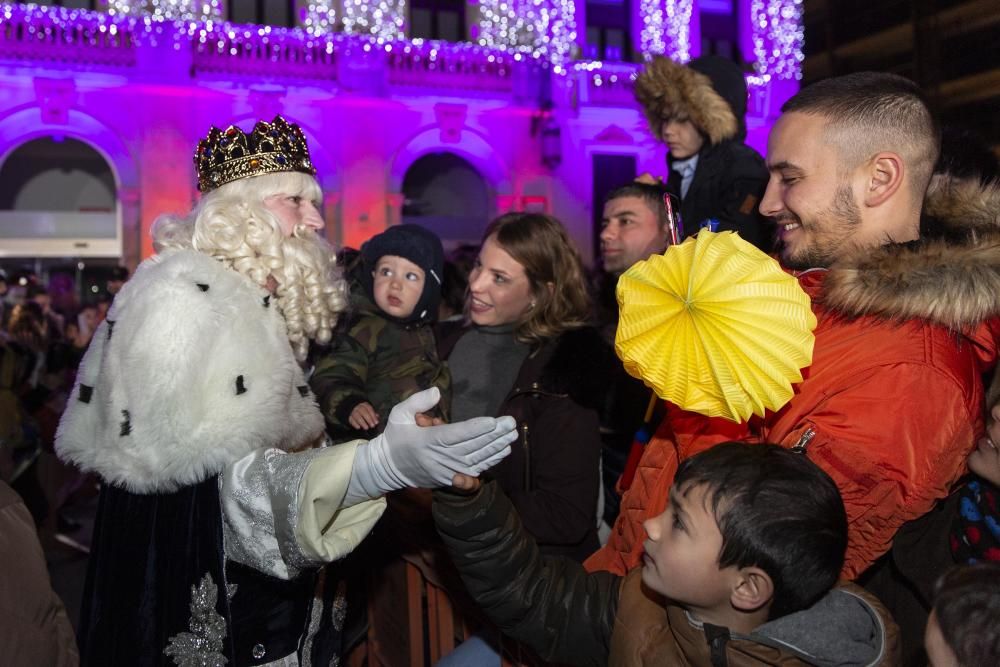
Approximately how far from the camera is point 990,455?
179 centimetres

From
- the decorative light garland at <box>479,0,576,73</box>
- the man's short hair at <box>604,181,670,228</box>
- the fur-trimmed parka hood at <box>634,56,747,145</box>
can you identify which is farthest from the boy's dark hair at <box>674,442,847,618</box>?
the decorative light garland at <box>479,0,576,73</box>

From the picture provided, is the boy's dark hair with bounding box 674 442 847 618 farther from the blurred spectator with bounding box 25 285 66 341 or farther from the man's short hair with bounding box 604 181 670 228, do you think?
the blurred spectator with bounding box 25 285 66 341

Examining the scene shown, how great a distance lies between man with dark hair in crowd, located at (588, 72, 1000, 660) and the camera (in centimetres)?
169

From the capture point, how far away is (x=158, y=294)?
87.7 inches

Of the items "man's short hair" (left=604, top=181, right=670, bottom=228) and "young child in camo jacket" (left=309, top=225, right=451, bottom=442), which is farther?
"man's short hair" (left=604, top=181, right=670, bottom=228)

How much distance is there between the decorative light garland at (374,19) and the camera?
15.7 meters

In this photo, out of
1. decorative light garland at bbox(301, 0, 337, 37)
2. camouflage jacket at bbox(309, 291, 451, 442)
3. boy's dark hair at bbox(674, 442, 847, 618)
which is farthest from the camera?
decorative light garland at bbox(301, 0, 337, 37)

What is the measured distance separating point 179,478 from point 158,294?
48cm

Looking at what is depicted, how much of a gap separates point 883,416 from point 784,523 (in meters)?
0.29

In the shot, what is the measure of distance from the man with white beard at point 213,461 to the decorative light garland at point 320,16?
14.1 meters

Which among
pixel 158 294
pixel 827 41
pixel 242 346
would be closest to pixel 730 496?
pixel 242 346

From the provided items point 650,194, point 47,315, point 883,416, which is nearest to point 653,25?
point 47,315

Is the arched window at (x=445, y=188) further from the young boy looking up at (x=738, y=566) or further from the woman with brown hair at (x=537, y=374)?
the young boy looking up at (x=738, y=566)

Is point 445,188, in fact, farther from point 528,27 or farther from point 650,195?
point 650,195
